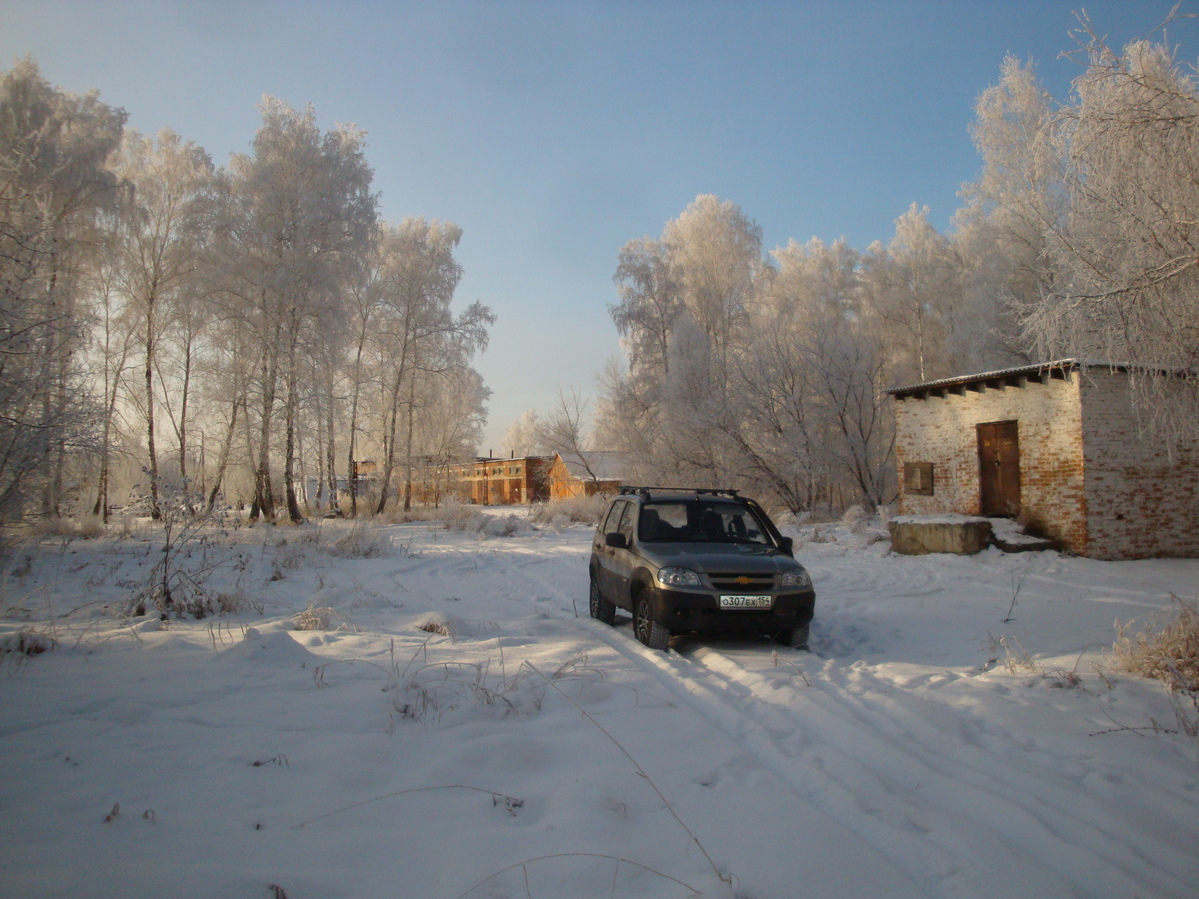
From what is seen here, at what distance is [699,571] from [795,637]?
1.27 metres

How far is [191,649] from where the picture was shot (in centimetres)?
514

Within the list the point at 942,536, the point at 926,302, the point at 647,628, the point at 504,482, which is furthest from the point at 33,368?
the point at 504,482

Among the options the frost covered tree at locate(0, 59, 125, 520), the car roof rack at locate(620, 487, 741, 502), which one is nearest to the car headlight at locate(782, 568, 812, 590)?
the car roof rack at locate(620, 487, 741, 502)

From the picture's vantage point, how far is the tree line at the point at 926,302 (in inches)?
287

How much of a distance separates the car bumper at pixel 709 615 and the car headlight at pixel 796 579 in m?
0.16

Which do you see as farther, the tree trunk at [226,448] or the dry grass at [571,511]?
the dry grass at [571,511]

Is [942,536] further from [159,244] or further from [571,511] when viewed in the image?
[159,244]

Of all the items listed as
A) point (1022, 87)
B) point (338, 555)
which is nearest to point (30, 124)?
point (338, 555)

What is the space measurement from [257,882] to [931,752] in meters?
3.56

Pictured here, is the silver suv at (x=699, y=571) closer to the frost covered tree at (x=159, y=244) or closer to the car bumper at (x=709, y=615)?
the car bumper at (x=709, y=615)

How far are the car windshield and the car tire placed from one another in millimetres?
1089

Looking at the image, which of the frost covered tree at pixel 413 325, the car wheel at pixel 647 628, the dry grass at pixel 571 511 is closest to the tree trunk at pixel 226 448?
the frost covered tree at pixel 413 325

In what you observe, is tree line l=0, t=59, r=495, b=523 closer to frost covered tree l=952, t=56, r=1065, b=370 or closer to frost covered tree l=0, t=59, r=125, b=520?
frost covered tree l=0, t=59, r=125, b=520

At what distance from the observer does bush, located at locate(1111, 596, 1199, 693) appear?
444cm
